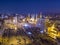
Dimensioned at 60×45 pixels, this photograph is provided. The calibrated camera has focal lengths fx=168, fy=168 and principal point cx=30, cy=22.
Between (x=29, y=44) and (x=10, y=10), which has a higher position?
(x=10, y=10)

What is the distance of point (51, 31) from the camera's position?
1.91 metres

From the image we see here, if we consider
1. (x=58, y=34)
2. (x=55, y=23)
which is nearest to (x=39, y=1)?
(x=55, y=23)

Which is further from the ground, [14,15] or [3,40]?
[14,15]

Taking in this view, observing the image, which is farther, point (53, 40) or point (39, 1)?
point (39, 1)

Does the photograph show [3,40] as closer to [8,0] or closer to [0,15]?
[0,15]

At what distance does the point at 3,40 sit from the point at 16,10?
1.24 ft

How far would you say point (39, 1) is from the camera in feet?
6.38

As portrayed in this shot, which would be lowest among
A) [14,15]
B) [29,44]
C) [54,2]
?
[29,44]

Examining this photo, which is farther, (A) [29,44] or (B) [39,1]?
(B) [39,1]

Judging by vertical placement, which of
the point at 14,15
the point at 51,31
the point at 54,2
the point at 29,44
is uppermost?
the point at 54,2

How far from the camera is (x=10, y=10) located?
6.24ft

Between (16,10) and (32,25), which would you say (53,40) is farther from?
(16,10)

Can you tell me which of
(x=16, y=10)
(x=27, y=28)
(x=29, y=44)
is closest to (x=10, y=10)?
(x=16, y=10)

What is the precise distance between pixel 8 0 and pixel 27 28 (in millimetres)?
383
